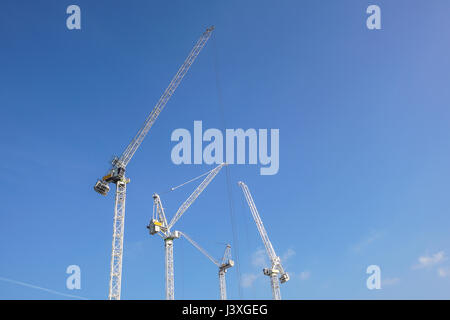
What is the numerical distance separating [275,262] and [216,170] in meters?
40.8

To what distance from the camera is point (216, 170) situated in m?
128
